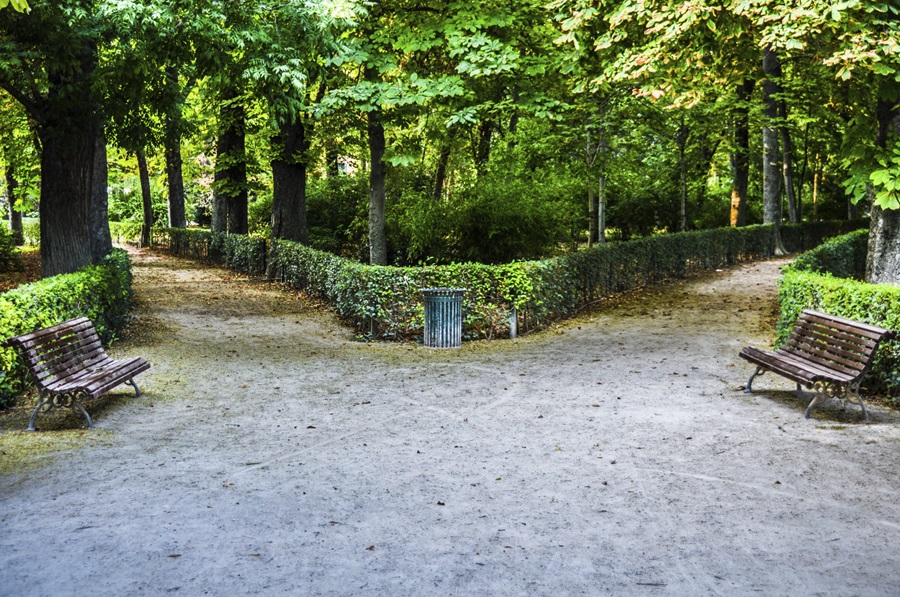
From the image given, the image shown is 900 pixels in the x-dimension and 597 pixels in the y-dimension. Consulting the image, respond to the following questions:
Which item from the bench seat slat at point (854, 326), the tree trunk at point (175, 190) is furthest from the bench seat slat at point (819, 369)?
the tree trunk at point (175, 190)

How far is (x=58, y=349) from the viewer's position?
27.1 ft

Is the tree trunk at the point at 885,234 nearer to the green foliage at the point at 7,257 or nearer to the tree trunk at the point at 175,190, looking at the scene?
the green foliage at the point at 7,257

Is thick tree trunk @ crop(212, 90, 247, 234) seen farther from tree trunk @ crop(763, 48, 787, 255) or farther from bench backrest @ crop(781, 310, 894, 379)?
tree trunk @ crop(763, 48, 787, 255)

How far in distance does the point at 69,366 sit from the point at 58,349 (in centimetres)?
23

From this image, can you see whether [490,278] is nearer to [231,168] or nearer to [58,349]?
[58,349]

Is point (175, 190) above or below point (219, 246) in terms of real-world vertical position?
above

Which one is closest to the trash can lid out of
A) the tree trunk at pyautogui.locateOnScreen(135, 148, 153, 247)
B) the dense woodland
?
the dense woodland

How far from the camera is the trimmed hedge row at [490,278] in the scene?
43.1ft

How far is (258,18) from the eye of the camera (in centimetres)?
1257

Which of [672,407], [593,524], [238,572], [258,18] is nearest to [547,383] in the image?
[672,407]

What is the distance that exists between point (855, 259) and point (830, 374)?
14615 mm

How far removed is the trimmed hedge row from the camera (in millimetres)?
13141

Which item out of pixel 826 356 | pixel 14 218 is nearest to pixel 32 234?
pixel 14 218

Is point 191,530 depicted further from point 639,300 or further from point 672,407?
point 639,300
